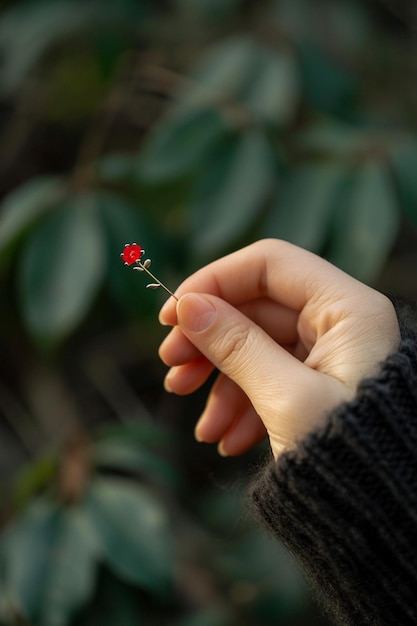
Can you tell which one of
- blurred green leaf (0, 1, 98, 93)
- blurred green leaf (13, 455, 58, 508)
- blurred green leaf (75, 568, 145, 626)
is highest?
blurred green leaf (0, 1, 98, 93)

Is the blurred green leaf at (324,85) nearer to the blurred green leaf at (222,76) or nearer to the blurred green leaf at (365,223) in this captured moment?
the blurred green leaf at (222,76)

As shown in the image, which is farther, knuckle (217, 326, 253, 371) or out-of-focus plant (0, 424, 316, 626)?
out-of-focus plant (0, 424, 316, 626)

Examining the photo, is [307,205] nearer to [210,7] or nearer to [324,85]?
[324,85]

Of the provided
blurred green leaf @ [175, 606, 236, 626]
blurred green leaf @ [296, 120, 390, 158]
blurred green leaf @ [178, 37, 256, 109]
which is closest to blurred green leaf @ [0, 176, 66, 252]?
blurred green leaf @ [178, 37, 256, 109]

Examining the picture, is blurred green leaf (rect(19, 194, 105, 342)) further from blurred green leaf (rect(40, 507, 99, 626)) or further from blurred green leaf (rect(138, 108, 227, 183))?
blurred green leaf (rect(40, 507, 99, 626))

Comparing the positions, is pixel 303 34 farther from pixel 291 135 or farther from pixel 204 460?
pixel 204 460

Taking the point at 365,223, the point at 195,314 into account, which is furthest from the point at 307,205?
the point at 195,314

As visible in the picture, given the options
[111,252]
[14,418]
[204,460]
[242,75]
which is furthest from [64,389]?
[242,75]
